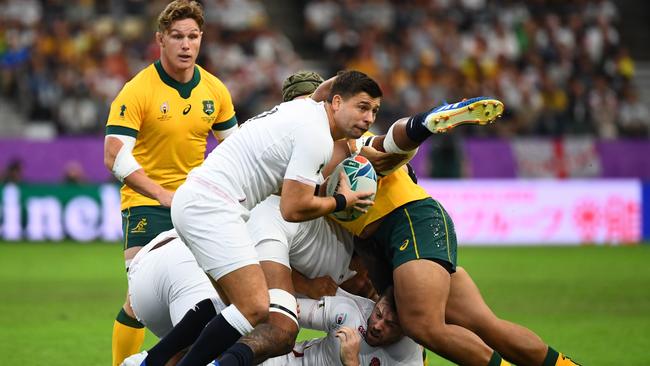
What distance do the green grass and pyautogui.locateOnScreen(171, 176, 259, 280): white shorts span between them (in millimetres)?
2440

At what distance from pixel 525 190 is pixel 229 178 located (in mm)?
13546

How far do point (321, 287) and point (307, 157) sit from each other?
1.38 meters

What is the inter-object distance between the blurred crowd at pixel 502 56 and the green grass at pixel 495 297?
4258 mm

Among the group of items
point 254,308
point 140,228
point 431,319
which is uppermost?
point 140,228

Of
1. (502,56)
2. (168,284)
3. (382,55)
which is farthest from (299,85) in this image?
(502,56)

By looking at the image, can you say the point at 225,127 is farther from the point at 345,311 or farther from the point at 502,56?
the point at 502,56

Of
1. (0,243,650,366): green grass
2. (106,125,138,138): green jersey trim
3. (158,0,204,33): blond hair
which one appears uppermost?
(158,0,204,33): blond hair

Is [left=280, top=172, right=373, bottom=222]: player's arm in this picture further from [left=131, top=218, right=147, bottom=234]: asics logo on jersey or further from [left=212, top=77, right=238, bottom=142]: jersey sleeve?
[left=212, top=77, right=238, bottom=142]: jersey sleeve

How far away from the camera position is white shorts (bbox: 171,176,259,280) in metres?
6.57

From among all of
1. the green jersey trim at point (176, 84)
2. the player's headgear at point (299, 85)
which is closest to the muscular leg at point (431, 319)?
the player's headgear at point (299, 85)

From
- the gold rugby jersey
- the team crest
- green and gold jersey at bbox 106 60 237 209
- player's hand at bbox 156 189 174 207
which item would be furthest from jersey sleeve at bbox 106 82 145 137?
the gold rugby jersey

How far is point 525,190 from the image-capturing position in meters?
19.7

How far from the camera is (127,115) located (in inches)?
321

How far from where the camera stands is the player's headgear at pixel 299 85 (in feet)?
26.1
